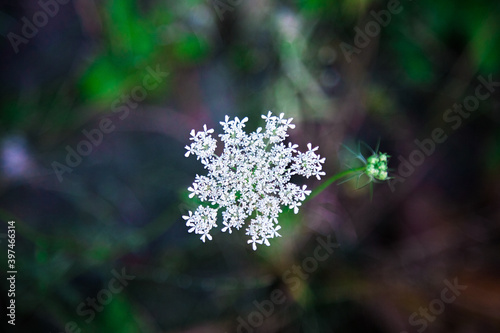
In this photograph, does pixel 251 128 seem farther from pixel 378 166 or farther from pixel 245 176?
pixel 378 166

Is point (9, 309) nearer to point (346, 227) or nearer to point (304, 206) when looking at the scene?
point (304, 206)

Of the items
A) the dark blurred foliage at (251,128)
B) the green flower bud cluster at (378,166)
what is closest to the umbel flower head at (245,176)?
the green flower bud cluster at (378,166)

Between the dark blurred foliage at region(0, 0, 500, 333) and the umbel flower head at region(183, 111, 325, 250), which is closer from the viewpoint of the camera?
the umbel flower head at region(183, 111, 325, 250)

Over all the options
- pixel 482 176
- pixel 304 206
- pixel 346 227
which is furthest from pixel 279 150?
pixel 482 176

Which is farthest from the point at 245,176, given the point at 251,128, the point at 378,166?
the point at 251,128

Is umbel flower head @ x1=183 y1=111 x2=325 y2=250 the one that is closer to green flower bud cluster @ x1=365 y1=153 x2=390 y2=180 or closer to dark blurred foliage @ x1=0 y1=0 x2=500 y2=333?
green flower bud cluster @ x1=365 y1=153 x2=390 y2=180

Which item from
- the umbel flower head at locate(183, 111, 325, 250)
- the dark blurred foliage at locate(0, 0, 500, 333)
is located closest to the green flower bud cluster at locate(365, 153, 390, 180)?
the umbel flower head at locate(183, 111, 325, 250)

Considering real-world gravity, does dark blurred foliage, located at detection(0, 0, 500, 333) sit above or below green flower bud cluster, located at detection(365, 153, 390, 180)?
above

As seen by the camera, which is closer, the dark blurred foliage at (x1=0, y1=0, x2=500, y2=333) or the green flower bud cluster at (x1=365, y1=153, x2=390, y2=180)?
the green flower bud cluster at (x1=365, y1=153, x2=390, y2=180)
